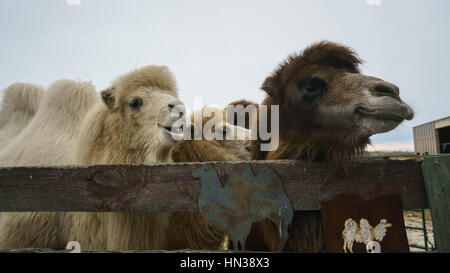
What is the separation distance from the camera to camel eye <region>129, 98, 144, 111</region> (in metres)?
2.87

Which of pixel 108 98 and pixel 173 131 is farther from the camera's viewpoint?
pixel 108 98

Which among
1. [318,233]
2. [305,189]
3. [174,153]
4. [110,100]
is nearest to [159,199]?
[305,189]

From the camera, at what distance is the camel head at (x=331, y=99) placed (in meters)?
1.51

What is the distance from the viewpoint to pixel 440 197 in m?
1.32

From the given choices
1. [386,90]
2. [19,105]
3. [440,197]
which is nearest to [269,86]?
[386,90]

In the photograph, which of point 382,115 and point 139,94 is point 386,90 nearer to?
point 382,115

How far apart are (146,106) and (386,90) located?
2.12 metres

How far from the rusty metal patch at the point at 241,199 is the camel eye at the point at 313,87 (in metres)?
0.70

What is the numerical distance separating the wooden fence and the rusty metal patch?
31mm

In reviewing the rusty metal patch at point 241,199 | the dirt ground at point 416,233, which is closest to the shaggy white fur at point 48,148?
the rusty metal patch at point 241,199

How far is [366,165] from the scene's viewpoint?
142 centimetres

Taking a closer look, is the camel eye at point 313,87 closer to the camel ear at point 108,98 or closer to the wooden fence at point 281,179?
the wooden fence at point 281,179

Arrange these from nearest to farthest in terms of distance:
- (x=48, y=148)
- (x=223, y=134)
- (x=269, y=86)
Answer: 1. (x=269, y=86)
2. (x=48, y=148)
3. (x=223, y=134)

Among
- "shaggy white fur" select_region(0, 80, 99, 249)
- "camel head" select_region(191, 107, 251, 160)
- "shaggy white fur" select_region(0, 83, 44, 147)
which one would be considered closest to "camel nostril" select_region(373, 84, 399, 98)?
"camel head" select_region(191, 107, 251, 160)
